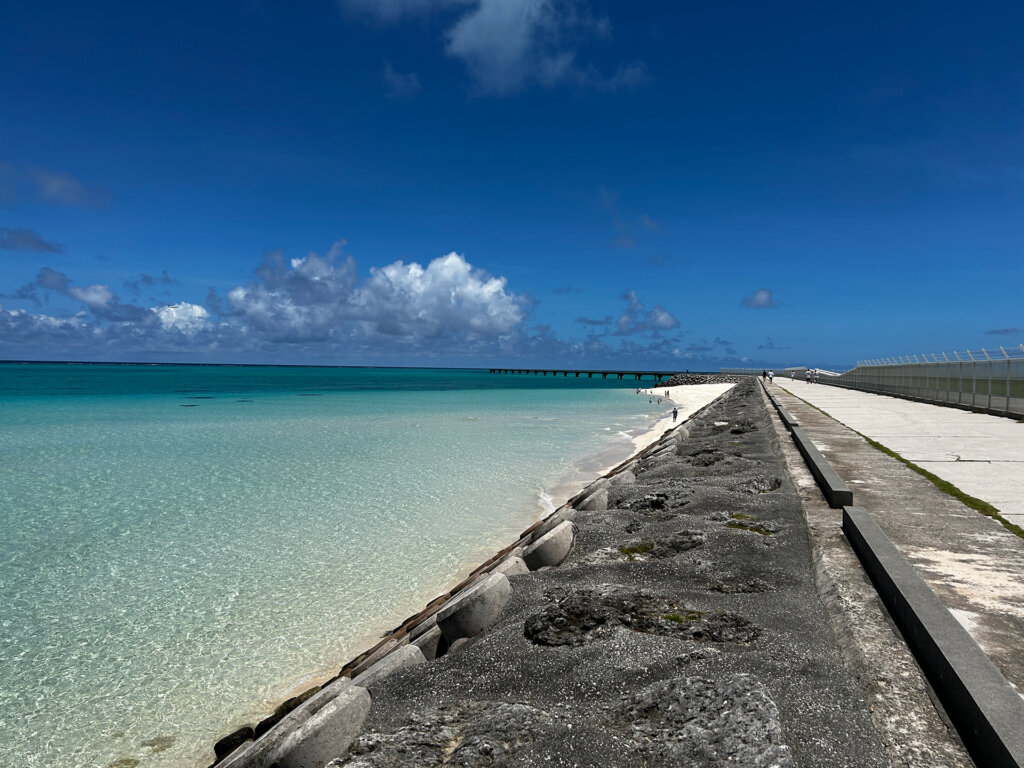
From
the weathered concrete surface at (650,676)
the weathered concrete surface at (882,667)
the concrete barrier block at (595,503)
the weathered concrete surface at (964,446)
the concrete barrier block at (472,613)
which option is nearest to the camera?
the weathered concrete surface at (882,667)

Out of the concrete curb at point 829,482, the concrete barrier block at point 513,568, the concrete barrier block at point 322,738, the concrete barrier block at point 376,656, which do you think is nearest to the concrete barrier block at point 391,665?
the concrete barrier block at point 322,738

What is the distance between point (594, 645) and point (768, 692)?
3.79ft

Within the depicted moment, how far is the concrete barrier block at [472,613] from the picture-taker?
445 cm

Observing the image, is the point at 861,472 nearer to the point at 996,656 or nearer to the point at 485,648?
the point at 996,656

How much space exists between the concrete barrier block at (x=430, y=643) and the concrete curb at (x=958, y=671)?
3.11m

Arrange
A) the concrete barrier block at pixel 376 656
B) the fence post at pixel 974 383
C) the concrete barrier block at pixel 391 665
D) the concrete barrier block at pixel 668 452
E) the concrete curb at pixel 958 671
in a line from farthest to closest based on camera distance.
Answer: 1. the fence post at pixel 974 383
2. the concrete barrier block at pixel 668 452
3. the concrete barrier block at pixel 376 656
4. the concrete barrier block at pixel 391 665
5. the concrete curb at pixel 958 671

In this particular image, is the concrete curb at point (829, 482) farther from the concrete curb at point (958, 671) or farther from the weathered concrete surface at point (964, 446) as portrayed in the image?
the concrete curb at point (958, 671)

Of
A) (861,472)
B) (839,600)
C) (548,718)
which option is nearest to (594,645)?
(548,718)

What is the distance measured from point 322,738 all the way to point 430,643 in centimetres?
146

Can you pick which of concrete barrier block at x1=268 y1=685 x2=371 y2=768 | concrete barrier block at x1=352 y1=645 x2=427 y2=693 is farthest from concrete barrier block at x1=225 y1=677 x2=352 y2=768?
concrete barrier block at x1=352 y1=645 x2=427 y2=693

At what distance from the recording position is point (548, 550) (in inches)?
237

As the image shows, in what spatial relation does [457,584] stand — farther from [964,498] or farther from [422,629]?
[964,498]

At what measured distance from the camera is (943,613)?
3.27 m

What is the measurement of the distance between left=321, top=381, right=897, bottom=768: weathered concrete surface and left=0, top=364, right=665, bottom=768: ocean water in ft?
8.71
